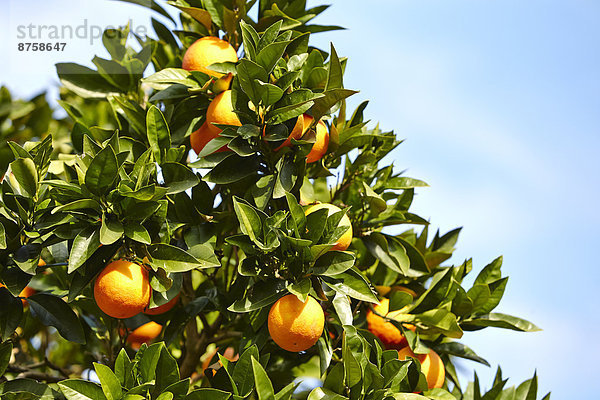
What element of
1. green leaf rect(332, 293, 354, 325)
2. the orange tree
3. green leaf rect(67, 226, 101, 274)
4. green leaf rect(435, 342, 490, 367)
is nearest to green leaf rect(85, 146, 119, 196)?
the orange tree

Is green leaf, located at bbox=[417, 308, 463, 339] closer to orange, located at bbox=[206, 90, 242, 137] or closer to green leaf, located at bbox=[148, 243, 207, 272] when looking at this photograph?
green leaf, located at bbox=[148, 243, 207, 272]

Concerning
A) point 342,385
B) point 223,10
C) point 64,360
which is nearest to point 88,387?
point 342,385

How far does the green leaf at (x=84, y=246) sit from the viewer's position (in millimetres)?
1642

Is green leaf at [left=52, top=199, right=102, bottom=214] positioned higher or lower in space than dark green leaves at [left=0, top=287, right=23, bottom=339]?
higher

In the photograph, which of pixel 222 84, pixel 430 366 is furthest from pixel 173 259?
pixel 430 366

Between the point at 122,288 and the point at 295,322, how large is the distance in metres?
0.51

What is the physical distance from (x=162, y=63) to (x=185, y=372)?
1.31 metres

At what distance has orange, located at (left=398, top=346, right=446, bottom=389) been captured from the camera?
2.09 m

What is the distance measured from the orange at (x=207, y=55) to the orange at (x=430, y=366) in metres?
1.17

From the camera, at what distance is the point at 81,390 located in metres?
1.60

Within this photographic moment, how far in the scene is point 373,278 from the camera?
7.97ft

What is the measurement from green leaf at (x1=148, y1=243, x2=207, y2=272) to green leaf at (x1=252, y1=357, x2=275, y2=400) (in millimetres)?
332

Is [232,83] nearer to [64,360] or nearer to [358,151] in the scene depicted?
[358,151]

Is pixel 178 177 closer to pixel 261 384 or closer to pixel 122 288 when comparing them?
pixel 122 288
